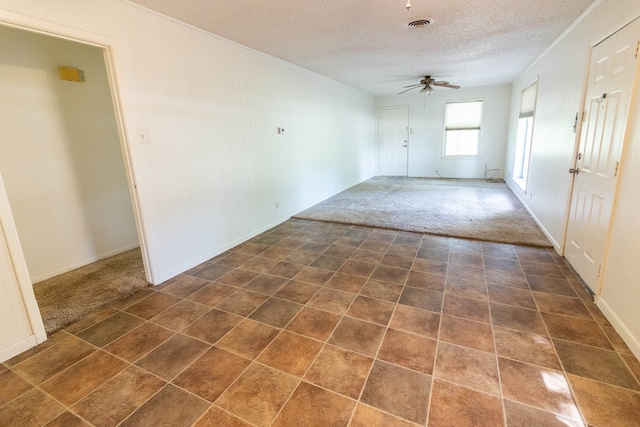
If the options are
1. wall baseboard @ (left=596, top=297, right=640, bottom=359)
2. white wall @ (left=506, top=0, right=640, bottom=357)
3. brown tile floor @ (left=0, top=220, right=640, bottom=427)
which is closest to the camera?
brown tile floor @ (left=0, top=220, right=640, bottom=427)

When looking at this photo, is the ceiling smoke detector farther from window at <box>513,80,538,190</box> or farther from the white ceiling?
window at <box>513,80,538,190</box>

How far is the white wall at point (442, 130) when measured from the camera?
7508 mm

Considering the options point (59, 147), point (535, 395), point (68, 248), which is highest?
point (59, 147)

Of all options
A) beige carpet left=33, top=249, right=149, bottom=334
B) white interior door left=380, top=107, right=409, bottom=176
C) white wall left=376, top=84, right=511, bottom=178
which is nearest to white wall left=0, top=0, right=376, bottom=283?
beige carpet left=33, top=249, right=149, bottom=334

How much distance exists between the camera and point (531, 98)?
5078 millimetres

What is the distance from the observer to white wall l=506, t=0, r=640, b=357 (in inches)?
74.0

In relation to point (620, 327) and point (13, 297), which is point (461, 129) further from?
point (13, 297)

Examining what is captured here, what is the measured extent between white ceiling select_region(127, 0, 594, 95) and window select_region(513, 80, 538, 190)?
607 mm

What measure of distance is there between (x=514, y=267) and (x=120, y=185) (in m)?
4.64

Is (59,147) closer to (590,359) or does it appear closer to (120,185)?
(120,185)

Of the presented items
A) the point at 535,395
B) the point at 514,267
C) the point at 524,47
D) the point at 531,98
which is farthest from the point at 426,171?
the point at 535,395

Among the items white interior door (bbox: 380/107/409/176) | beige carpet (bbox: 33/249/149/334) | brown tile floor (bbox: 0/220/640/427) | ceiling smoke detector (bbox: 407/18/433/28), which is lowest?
brown tile floor (bbox: 0/220/640/427)

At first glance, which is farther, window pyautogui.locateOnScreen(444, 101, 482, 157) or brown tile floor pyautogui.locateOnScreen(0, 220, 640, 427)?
window pyautogui.locateOnScreen(444, 101, 482, 157)

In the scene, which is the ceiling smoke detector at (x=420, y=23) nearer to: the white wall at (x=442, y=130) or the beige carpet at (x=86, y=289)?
the beige carpet at (x=86, y=289)
